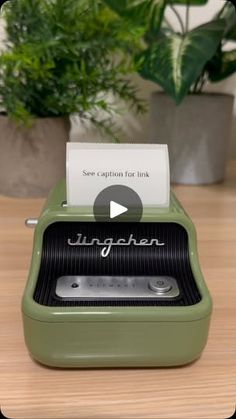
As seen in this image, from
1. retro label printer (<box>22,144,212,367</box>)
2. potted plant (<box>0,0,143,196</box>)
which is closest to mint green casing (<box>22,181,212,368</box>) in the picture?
retro label printer (<box>22,144,212,367</box>)

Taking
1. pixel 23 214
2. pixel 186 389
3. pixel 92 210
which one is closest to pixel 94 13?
pixel 23 214

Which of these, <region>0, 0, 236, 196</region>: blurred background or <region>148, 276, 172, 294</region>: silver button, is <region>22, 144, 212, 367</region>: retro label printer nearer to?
<region>148, 276, 172, 294</region>: silver button

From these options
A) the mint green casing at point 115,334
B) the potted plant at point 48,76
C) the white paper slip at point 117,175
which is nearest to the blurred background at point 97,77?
the potted plant at point 48,76

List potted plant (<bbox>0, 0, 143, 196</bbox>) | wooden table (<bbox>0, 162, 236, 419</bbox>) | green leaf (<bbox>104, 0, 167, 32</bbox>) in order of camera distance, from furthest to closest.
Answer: green leaf (<bbox>104, 0, 167, 32</bbox>), potted plant (<bbox>0, 0, 143, 196</bbox>), wooden table (<bbox>0, 162, 236, 419</bbox>)

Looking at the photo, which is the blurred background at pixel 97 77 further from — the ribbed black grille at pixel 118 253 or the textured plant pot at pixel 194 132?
the ribbed black grille at pixel 118 253

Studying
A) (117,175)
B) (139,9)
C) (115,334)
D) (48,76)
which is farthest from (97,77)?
(115,334)

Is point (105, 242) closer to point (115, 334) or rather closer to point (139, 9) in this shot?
point (115, 334)
